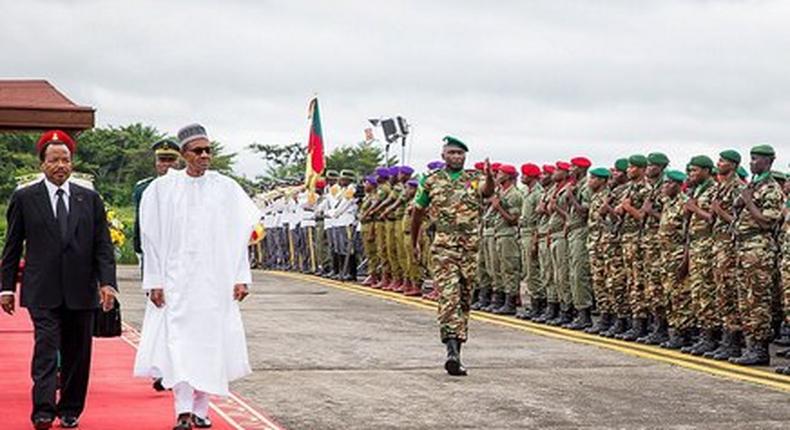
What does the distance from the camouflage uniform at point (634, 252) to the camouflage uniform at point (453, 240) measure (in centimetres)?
359

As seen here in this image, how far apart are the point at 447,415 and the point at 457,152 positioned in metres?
3.44

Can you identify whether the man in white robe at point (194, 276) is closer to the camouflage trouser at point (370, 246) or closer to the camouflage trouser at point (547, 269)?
the camouflage trouser at point (547, 269)

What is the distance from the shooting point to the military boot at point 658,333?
15586 mm

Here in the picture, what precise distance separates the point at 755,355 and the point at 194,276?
636 cm

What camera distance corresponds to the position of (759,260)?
13562 millimetres

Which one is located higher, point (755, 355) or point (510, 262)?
point (510, 262)

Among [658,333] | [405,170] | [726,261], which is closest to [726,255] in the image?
[726,261]

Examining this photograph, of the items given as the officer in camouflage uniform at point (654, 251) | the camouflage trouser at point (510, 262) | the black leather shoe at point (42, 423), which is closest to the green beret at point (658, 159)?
the officer in camouflage uniform at point (654, 251)

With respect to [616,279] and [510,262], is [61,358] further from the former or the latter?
[510,262]

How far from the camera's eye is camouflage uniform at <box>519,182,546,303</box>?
63.1 feet

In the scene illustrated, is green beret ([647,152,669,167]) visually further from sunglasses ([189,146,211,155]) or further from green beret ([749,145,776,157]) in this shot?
sunglasses ([189,146,211,155])

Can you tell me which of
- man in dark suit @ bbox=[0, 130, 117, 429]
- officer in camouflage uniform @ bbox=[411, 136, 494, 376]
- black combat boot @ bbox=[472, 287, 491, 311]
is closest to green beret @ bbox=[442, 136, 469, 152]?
officer in camouflage uniform @ bbox=[411, 136, 494, 376]

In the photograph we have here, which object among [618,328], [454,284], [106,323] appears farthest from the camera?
[618,328]

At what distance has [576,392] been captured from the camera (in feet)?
36.9
